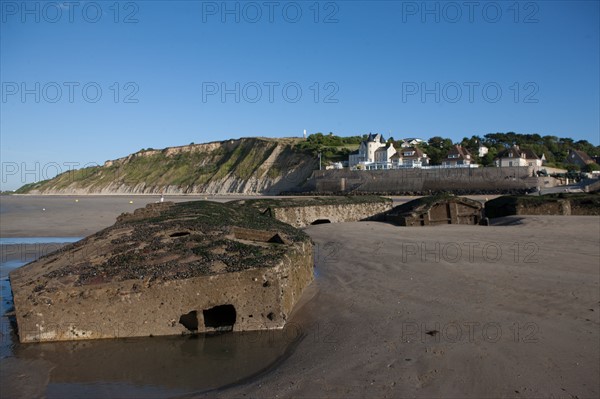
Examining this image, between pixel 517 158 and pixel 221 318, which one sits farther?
pixel 517 158

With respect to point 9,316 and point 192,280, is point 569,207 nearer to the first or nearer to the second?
point 192,280

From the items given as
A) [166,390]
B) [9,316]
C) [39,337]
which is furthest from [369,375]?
[9,316]

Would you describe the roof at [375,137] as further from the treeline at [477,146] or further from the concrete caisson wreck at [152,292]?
the concrete caisson wreck at [152,292]

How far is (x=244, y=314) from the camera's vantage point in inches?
228

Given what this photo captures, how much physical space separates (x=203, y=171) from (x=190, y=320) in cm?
9421

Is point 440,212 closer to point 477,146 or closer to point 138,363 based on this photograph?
point 138,363

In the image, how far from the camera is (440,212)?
58.5 feet

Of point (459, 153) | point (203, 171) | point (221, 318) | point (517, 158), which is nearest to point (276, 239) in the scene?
point (221, 318)

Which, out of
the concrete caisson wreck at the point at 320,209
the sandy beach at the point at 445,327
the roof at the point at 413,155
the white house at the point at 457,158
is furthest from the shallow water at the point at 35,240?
the roof at the point at 413,155

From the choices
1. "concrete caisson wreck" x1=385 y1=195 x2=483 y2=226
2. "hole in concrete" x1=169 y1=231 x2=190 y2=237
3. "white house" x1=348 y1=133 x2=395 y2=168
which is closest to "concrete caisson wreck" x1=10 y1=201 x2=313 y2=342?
"hole in concrete" x1=169 y1=231 x2=190 y2=237

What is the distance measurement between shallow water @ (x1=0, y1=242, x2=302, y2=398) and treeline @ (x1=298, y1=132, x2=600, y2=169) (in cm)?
7727

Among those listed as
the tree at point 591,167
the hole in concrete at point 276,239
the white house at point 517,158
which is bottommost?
the hole in concrete at point 276,239

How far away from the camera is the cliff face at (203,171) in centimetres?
8350

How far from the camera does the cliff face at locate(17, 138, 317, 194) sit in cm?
8350
